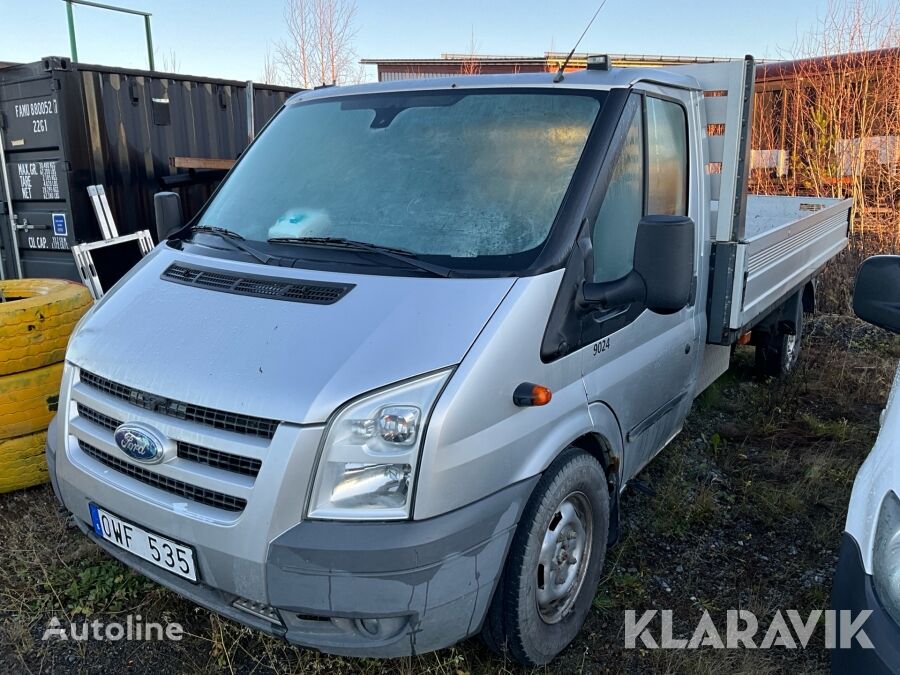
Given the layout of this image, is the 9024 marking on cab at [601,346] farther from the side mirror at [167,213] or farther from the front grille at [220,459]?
the side mirror at [167,213]

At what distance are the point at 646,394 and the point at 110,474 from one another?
2253 mm

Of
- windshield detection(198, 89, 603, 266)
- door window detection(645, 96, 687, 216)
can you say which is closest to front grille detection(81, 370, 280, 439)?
windshield detection(198, 89, 603, 266)

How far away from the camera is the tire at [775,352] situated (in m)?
5.94

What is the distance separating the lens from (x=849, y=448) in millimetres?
4742

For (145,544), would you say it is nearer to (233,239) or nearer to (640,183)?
(233,239)

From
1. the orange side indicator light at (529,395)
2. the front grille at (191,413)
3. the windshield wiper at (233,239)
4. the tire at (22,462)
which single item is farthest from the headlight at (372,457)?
the tire at (22,462)

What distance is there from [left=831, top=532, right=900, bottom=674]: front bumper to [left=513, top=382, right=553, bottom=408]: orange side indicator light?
95 cm

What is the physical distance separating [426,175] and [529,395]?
1.09 metres

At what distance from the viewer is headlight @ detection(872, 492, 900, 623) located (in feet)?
5.57

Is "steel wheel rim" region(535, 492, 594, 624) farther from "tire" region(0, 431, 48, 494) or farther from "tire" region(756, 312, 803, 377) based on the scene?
"tire" region(756, 312, 803, 377)

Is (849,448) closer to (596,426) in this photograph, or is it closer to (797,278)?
(797,278)

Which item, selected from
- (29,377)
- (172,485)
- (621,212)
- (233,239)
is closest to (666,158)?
(621,212)

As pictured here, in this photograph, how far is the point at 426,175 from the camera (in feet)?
9.49

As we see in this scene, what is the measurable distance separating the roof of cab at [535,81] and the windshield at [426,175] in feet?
0.17
